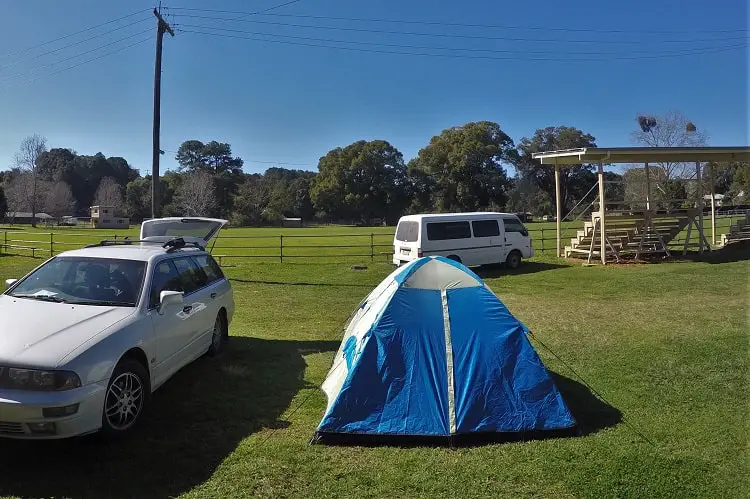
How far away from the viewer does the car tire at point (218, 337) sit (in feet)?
22.3

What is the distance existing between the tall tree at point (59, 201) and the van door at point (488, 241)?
8337 centimetres

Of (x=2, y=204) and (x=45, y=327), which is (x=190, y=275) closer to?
(x=45, y=327)

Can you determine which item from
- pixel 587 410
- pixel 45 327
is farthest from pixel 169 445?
pixel 587 410

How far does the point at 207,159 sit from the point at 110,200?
22.8 meters

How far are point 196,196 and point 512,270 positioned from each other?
66.5m

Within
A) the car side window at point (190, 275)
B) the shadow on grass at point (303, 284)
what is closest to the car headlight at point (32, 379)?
the car side window at point (190, 275)

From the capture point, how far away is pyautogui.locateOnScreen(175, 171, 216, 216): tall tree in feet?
247

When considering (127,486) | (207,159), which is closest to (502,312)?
(127,486)

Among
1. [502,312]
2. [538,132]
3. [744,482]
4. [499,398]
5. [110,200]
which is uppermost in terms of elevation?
[538,132]

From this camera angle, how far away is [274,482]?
12.1ft

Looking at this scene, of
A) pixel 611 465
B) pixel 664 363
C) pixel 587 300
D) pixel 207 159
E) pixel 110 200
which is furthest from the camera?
pixel 207 159

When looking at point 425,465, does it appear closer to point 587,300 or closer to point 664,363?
point 664,363

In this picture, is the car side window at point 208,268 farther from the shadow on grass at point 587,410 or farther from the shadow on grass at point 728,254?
the shadow on grass at point 728,254

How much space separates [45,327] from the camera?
4191 millimetres
